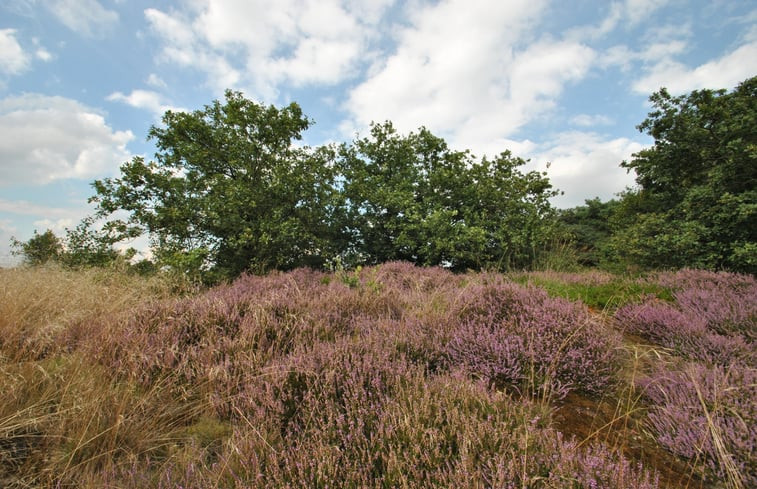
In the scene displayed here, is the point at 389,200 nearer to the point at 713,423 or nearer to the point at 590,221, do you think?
the point at 713,423

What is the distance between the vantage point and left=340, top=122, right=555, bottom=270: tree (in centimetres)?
990

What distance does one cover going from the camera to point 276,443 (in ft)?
6.00

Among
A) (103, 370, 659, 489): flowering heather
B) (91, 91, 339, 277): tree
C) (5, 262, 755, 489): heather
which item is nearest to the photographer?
(103, 370, 659, 489): flowering heather

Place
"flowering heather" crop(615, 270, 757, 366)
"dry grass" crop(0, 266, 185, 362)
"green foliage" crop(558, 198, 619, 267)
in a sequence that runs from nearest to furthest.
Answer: "flowering heather" crop(615, 270, 757, 366) → "dry grass" crop(0, 266, 185, 362) → "green foliage" crop(558, 198, 619, 267)

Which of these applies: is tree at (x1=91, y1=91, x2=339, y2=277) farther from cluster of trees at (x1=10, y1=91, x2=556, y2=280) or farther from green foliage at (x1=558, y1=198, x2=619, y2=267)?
green foliage at (x1=558, y1=198, x2=619, y2=267)

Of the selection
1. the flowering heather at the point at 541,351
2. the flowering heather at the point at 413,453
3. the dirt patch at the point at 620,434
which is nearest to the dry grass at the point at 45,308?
the flowering heather at the point at 413,453

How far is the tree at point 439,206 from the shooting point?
9.90m

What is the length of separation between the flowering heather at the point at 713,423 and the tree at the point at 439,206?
24.1 feet

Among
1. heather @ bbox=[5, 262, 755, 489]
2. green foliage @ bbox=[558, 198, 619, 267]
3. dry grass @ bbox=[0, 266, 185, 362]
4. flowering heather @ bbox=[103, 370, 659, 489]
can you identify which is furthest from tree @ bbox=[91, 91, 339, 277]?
green foliage @ bbox=[558, 198, 619, 267]

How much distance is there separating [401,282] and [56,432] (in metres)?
5.09

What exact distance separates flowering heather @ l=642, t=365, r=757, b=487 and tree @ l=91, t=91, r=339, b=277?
8.07 meters

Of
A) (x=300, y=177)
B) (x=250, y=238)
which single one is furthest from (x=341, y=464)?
(x=300, y=177)

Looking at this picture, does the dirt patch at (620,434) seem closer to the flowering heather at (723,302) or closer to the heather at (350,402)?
the heather at (350,402)

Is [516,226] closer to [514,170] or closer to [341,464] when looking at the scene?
[514,170]
